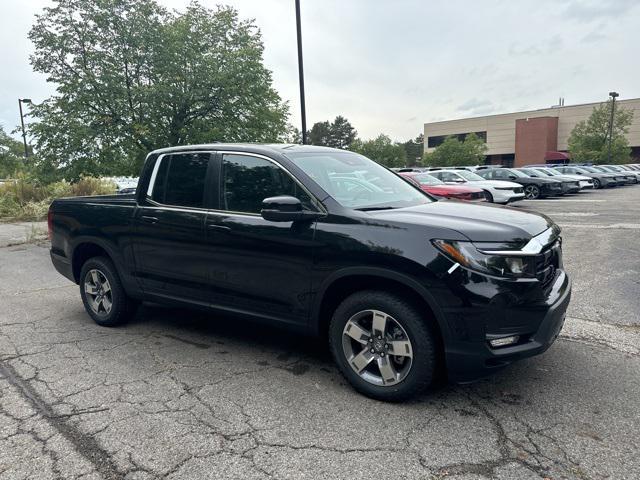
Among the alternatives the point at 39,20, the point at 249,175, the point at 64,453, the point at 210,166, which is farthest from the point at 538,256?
the point at 39,20

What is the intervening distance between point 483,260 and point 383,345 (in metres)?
0.90

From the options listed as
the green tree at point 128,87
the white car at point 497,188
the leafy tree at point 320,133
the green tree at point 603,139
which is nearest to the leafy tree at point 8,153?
the green tree at point 128,87

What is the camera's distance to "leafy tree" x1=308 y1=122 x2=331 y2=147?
10138 cm

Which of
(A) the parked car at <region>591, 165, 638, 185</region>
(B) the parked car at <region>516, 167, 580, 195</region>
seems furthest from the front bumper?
(A) the parked car at <region>591, 165, 638, 185</region>

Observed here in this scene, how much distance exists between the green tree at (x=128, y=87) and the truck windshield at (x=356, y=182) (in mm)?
11922

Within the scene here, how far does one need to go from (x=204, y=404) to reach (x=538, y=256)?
2473 millimetres

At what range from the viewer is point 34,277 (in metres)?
8.19

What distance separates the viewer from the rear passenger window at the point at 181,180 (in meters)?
4.44

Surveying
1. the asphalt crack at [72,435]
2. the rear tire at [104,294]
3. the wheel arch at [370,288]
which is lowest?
the asphalt crack at [72,435]

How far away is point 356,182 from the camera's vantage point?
4.16 meters

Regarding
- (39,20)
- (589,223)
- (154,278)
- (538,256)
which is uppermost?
(39,20)

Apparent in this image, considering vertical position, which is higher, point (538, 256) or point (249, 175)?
point (249, 175)

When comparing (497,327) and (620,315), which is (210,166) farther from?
(620,315)

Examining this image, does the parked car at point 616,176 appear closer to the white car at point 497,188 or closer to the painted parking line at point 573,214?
the white car at point 497,188
